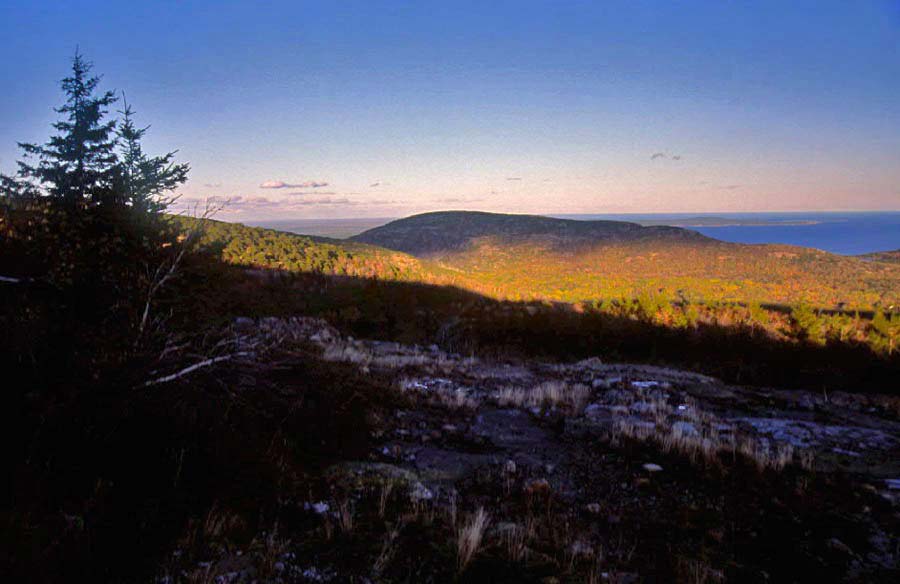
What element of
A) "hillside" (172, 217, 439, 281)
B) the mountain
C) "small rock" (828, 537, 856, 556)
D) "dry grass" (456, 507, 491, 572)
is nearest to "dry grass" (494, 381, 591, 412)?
"small rock" (828, 537, 856, 556)

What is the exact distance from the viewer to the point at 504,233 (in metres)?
104

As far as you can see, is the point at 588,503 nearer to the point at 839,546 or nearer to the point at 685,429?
the point at 839,546

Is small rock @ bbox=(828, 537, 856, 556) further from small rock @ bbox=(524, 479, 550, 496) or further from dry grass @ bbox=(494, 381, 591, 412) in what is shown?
dry grass @ bbox=(494, 381, 591, 412)

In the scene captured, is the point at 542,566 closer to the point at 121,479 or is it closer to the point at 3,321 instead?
the point at 121,479

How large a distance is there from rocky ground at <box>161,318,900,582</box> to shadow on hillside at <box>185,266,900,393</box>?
11372 mm

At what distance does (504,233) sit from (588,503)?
10175 centimetres

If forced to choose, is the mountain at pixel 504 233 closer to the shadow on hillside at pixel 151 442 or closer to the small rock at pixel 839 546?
the shadow on hillside at pixel 151 442

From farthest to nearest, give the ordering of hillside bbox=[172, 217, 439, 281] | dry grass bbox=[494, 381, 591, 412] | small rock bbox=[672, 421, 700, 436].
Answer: hillside bbox=[172, 217, 439, 281] < dry grass bbox=[494, 381, 591, 412] < small rock bbox=[672, 421, 700, 436]

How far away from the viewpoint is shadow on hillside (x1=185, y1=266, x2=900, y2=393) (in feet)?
57.1

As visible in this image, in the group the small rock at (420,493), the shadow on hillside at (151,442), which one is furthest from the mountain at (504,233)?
the small rock at (420,493)

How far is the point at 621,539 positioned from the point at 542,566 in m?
0.92

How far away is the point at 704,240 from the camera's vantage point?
298ft

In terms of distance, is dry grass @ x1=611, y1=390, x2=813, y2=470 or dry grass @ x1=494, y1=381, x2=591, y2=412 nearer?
dry grass @ x1=611, y1=390, x2=813, y2=470

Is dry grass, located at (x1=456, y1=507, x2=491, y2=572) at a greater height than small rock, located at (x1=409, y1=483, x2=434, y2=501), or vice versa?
dry grass, located at (x1=456, y1=507, x2=491, y2=572)
